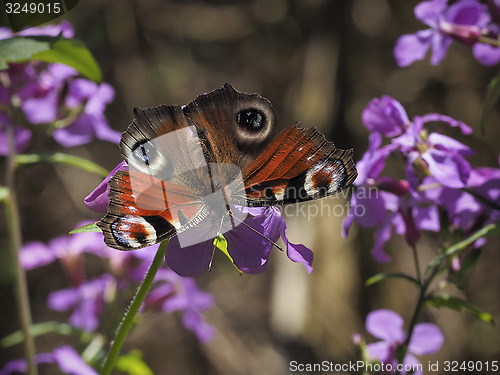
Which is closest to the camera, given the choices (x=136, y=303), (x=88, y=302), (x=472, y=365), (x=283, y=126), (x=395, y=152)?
(x=136, y=303)

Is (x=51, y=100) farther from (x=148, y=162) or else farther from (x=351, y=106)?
(x=351, y=106)

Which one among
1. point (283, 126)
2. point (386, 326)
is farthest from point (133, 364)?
point (283, 126)

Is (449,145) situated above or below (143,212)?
below

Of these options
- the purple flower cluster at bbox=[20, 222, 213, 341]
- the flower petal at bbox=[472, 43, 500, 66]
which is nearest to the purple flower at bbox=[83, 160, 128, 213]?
the purple flower cluster at bbox=[20, 222, 213, 341]

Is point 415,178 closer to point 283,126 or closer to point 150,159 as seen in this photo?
point 150,159

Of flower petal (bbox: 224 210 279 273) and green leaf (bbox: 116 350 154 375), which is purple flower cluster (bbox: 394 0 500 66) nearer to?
flower petal (bbox: 224 210 279 273)

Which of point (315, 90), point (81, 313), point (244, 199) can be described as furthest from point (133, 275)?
point (315, 90)

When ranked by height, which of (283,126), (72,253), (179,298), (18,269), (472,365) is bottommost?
(472,365)

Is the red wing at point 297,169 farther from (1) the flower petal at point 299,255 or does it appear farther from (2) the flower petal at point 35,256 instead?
(2) the flower petal at point 35,256
